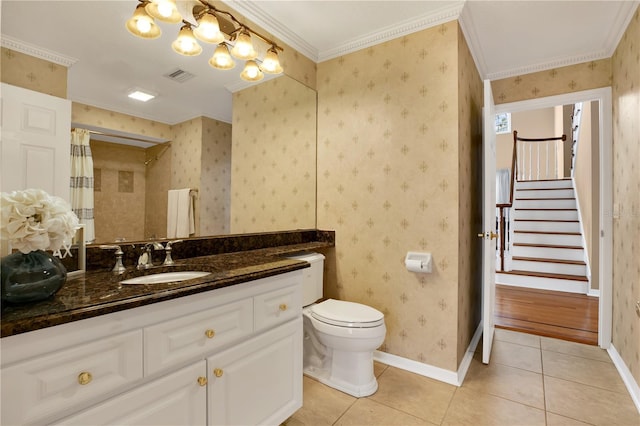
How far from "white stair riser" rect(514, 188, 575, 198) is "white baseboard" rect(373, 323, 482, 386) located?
4610 millimetres

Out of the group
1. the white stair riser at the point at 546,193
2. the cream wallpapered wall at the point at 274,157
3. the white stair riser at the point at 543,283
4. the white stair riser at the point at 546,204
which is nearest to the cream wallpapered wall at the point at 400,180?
the cream wallpapered wall at the point at 274,157

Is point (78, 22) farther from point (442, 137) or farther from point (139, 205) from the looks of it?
point (442, 137)

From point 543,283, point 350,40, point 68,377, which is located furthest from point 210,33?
point 543,283

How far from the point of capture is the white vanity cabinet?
79cm

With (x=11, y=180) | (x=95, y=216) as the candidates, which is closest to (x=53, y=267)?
(x=11, y=180)

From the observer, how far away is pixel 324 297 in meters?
2.67

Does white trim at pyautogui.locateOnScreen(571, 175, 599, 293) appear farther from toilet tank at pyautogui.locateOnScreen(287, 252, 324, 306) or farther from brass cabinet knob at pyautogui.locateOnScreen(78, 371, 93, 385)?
brass cabinet knob at pyautogui.locateOnScreen(78, 371, 93, 385)

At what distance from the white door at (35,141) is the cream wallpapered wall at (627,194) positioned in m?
3.09

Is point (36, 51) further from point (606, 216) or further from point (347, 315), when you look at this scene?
point (606, 216)

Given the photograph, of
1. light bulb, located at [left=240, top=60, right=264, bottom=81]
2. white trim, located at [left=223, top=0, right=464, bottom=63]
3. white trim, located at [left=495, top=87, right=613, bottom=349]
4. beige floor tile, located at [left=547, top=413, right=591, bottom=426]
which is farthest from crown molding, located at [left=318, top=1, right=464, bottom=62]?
beige floor tile, located at [left=547, top=413, right=591, bottom=426]

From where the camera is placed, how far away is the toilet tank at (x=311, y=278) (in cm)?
222

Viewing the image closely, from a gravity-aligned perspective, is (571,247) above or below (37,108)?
below

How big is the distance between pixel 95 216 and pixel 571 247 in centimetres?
573

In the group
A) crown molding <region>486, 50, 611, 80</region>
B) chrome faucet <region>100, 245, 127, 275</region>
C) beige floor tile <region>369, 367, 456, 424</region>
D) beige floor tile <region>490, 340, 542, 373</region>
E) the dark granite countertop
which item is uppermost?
crown molding <region>486, 50, 611, 80</region>
